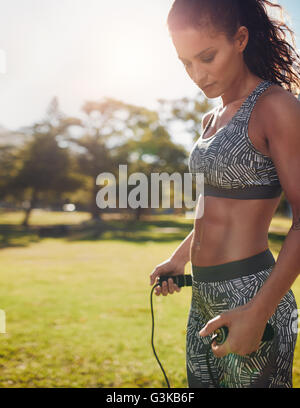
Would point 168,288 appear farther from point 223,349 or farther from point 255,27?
point 255,27

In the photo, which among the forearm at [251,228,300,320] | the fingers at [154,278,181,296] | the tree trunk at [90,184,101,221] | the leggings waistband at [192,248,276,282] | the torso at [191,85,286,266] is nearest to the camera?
the forearm at [251,228,300,320]

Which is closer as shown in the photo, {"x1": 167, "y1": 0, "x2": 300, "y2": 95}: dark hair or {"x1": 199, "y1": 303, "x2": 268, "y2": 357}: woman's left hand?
{"x1": 199, "y1": 303, "x2": 268, "y2": 357}: woman's left hand

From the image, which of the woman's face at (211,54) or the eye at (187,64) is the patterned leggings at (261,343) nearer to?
the woman's face at (211,54)

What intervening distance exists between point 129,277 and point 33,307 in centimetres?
335

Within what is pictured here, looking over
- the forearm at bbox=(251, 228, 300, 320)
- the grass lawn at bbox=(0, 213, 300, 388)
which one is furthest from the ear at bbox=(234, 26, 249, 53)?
the grass lawn at bbox=(0, 213, 300, 388)

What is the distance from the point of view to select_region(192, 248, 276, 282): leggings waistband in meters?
1.40

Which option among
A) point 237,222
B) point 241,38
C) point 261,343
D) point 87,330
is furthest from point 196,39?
point 87,330

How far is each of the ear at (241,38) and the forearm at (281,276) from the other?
0.75 meters

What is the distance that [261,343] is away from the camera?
4.32 ft

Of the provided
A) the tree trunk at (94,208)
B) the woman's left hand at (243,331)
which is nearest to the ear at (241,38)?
the woman's left hand at (243,331)

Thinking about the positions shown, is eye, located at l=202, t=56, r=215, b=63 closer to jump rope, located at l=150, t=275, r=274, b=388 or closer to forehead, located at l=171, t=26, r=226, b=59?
forehead, located at l=171, t=26, r=226, b=59

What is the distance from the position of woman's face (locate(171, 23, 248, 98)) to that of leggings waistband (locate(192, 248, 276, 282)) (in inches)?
27.6
